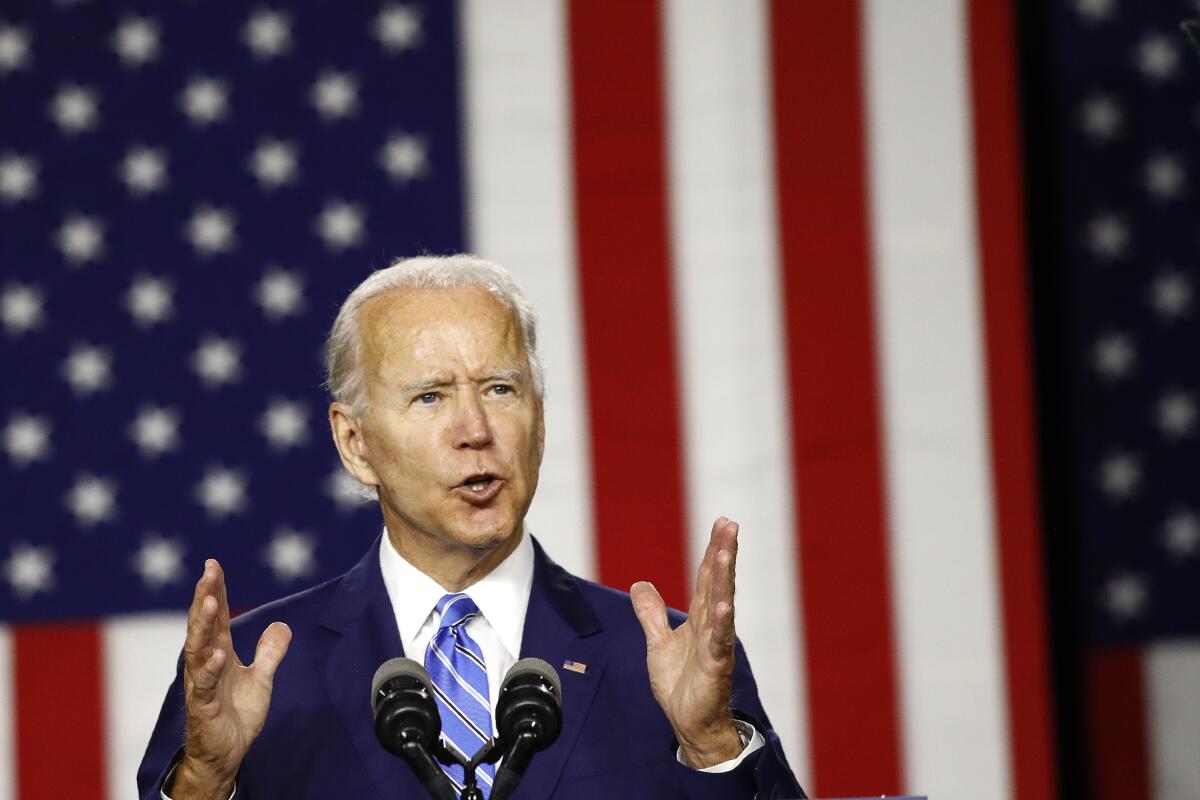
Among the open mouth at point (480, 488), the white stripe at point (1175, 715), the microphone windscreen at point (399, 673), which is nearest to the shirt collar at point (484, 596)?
the open mouth at point (480, 488)

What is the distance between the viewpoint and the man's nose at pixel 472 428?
6.72 ft

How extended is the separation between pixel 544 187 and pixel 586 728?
155 cm

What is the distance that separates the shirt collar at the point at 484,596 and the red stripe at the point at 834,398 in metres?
1.19

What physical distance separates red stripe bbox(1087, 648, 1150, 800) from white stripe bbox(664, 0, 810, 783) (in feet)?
2.11

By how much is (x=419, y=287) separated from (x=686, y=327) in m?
1.18

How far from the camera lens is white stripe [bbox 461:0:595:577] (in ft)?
10.6

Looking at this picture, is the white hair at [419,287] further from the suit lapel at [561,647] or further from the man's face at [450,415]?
the suit lapel at [561,647]

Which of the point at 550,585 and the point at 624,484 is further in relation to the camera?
the point at 624,484

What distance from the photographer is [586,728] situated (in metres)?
2.02

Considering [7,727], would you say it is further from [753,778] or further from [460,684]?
[753,778]

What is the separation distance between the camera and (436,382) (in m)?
2.09

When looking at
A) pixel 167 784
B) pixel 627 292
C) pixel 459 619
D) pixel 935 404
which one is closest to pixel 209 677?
pixel 167 784

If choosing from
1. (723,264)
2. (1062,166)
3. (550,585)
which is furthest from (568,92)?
(550,585)

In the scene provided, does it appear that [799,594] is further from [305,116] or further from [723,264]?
[305,116]
